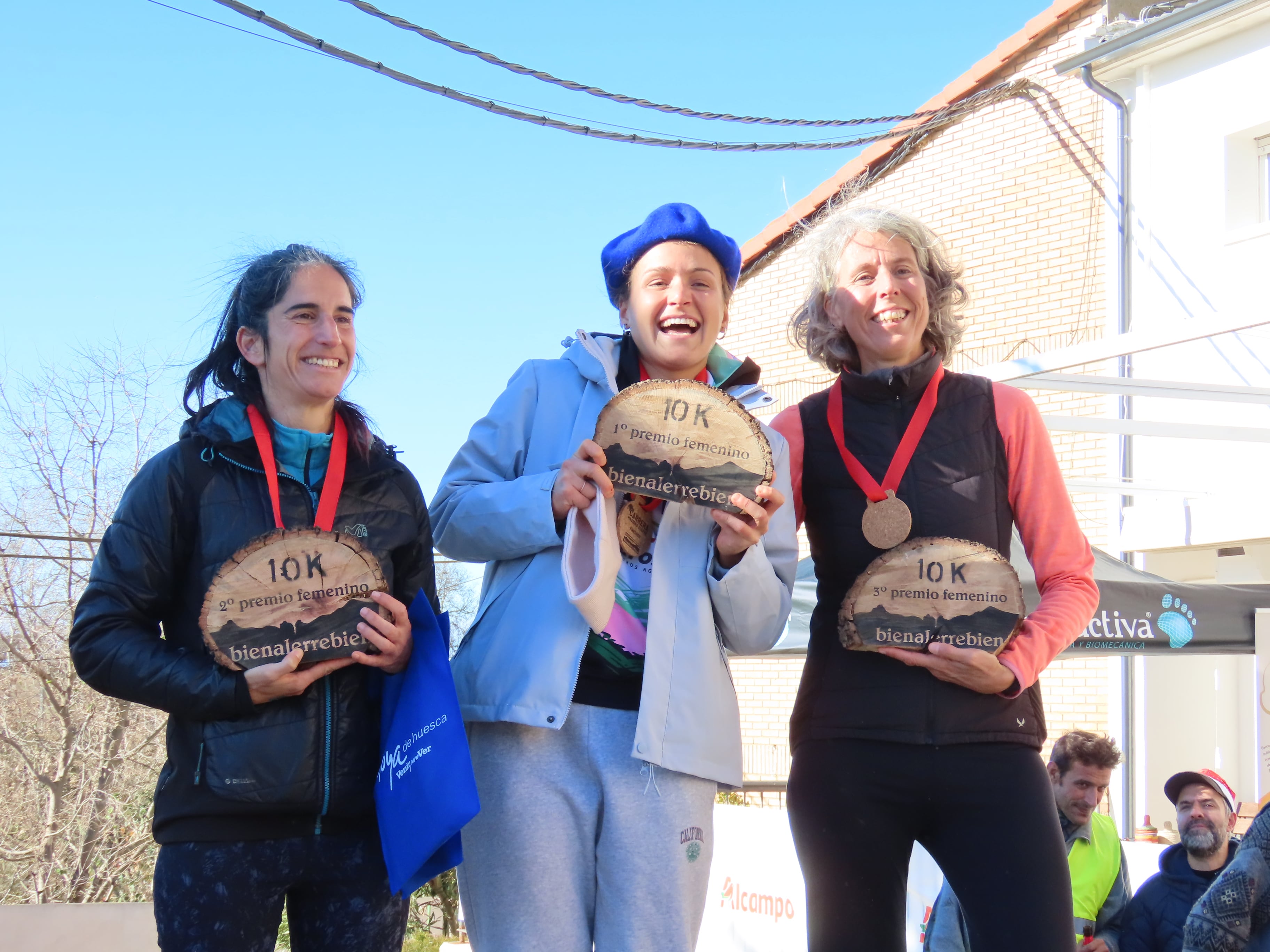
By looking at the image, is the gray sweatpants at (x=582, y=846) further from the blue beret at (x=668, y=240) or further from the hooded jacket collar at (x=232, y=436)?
the blue beret at (x=668, y=240)

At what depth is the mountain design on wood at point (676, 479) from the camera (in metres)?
2.34

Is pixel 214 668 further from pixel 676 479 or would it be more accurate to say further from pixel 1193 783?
pixel 1193 783

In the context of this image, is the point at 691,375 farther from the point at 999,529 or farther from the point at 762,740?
the point at 762,740

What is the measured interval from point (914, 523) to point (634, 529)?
1.99 ft

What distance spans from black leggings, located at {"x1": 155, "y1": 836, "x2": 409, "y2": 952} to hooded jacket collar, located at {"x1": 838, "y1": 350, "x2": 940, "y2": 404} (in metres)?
1.46

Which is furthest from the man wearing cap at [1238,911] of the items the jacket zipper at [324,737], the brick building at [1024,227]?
the brick building at [1024,227]

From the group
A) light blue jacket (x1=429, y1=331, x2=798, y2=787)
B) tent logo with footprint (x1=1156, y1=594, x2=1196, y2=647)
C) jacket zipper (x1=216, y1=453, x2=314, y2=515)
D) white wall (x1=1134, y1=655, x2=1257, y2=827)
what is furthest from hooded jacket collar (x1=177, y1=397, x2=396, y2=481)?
white wall (x1=1134, y1=655, x2=1257, y2=827)

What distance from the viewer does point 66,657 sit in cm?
1147

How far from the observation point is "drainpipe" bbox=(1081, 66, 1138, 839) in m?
10.1

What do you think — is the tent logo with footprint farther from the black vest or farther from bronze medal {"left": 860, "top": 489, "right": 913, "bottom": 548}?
bronze medal {"left": 860, "top": 489, "right": 913, "bottom": 548}

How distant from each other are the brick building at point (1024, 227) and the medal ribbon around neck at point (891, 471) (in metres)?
8.15

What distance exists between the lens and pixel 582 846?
2283 millimetres

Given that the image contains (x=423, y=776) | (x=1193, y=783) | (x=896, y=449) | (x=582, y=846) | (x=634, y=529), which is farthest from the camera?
(x=1193, y=783)

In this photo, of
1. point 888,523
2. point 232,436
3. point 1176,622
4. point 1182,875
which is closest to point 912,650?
point 888,523
